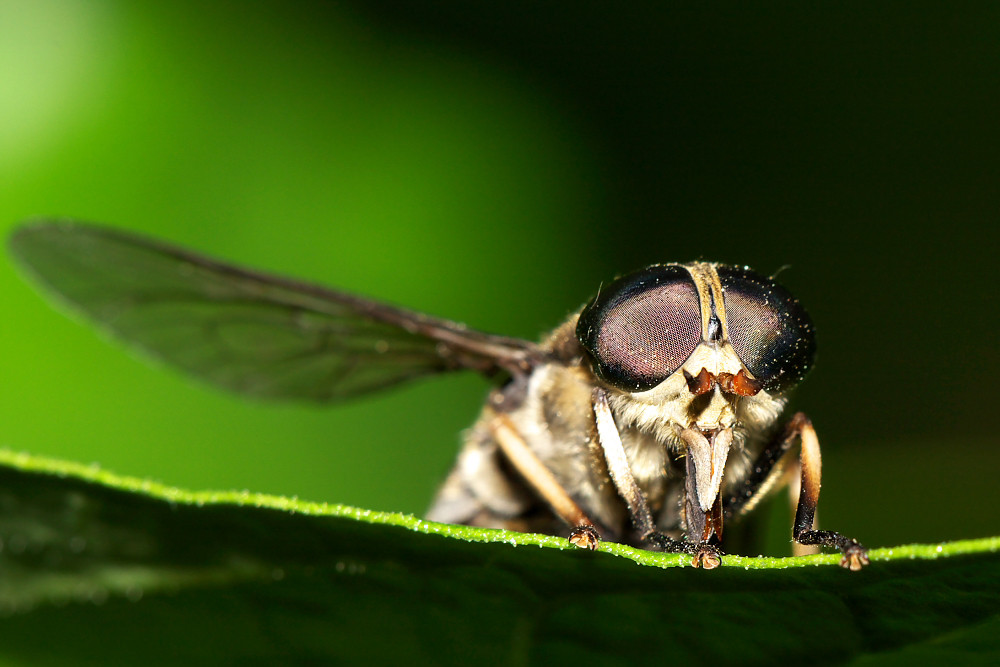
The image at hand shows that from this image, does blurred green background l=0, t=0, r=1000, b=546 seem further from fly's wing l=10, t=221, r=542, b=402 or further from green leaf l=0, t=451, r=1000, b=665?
green leaf l=0, t=451, r=1000, b=665

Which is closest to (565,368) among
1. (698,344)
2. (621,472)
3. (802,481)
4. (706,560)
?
(621,472)

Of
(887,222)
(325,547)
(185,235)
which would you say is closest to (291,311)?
(185,235)

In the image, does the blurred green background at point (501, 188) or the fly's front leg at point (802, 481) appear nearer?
the fly's front leg at point (802, 481)

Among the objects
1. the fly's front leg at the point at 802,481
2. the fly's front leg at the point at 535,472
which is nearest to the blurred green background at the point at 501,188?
the fly's front leg at the point at 535,472

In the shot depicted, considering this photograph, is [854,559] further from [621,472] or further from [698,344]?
[621,472]

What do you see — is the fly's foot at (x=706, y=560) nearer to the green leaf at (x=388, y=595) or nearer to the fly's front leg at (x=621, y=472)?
the green leaf at (x=388, y=595)
